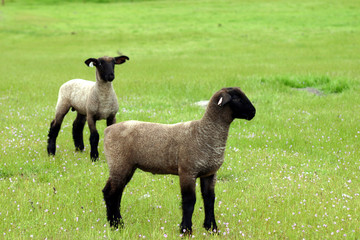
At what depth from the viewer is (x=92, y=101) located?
1005 centimetres

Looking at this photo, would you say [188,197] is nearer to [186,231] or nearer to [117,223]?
[186,231]

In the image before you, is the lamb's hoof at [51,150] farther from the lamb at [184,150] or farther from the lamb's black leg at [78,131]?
the lamb at [184,150]

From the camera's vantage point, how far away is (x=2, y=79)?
77.9 feet

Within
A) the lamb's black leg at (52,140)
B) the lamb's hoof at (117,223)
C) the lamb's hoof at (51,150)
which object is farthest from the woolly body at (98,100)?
the lamb's hoof at (117,223)

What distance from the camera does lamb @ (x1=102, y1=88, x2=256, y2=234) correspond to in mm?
5992

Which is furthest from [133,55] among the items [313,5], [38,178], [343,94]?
[313,5]

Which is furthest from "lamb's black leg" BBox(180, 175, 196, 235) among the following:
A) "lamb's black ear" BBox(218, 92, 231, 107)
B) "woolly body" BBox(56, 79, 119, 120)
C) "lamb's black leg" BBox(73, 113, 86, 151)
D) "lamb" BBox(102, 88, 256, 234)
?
"lamb's black leg" BBox(73, 113, 86, 151)

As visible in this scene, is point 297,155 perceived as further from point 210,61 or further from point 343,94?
point 210,61

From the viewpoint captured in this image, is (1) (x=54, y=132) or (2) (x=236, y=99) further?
(1) (x=54, y=132)

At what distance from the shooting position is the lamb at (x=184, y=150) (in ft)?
19.7

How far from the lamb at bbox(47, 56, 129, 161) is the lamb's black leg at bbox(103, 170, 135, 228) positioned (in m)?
3.54

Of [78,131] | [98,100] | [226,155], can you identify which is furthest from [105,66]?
[226,155]

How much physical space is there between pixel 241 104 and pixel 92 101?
5.16m

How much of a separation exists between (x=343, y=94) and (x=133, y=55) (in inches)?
946
